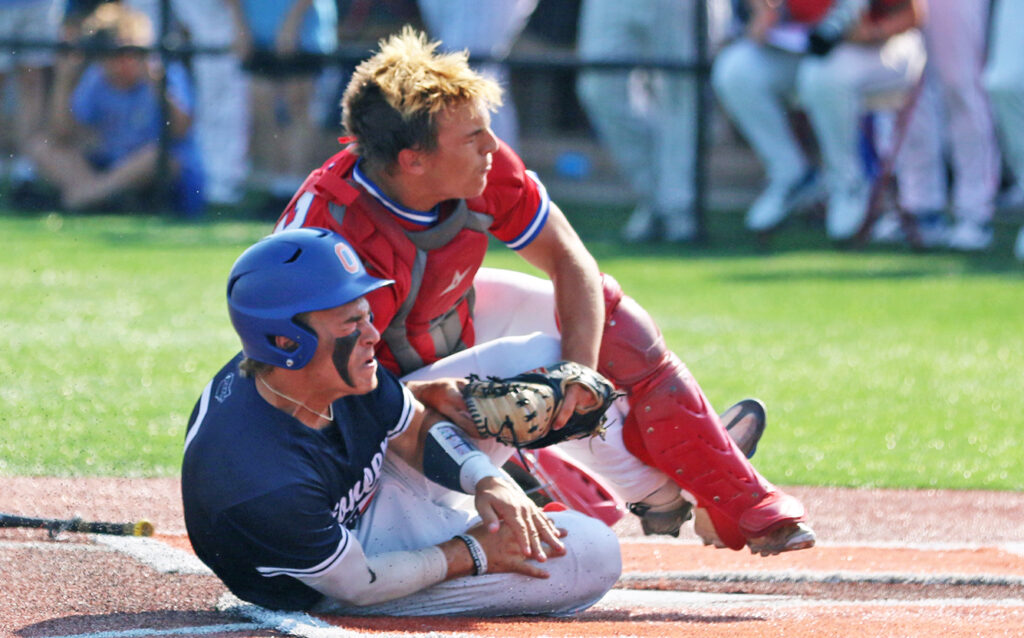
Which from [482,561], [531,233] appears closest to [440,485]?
[482,561]

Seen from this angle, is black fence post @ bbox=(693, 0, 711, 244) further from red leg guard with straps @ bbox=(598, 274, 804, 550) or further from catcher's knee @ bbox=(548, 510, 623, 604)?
catcher's knee @ bbox=(548, 510, 623, 604)

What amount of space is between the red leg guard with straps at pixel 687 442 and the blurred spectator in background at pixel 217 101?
7.96 meters

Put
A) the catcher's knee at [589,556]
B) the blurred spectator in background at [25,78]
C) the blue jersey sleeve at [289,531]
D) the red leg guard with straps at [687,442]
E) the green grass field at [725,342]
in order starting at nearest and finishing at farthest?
the blue jersey sleeve at [289,531]
the catcher's knee at [589,556]
the red leg guard with straps at [687,442]
the green grass field at [725,342]
the blurred spectator in background at [25,78]

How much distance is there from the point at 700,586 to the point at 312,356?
1401mm

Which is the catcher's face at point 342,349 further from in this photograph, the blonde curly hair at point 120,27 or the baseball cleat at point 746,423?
the blonde curly hair at point 120,27

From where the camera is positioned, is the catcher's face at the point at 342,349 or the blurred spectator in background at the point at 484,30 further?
the blurred spectator in background at the point at 484,30

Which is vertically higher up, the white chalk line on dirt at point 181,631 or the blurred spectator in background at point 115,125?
the white chalk line on dirt at point 181,631

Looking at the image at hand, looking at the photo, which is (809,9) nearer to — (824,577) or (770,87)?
(770,87)

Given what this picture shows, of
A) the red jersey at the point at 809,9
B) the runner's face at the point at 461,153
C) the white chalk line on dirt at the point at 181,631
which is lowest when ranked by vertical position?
the white chalk line on dirt at the point at 181,631

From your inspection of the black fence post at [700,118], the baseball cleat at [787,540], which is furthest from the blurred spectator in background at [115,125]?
the baseball cleat at [787,540]

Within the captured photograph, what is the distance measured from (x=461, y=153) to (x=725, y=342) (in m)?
3.96

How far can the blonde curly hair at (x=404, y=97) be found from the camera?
3891 millimetres

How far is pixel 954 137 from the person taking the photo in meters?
10.7

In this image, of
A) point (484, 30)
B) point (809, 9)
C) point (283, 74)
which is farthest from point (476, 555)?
point (283, 74)
